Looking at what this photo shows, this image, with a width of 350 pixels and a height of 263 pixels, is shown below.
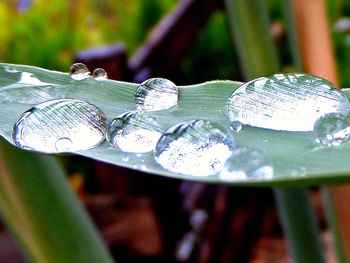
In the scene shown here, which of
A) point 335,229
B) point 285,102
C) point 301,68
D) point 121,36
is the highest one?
point 285,102

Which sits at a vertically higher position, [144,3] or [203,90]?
[203,90]

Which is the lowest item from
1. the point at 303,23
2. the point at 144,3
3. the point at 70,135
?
the point at 144,3

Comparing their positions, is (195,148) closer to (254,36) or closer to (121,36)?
(254,36)

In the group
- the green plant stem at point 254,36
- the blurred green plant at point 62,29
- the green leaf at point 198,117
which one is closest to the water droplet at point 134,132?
the green leaf at point 198,117

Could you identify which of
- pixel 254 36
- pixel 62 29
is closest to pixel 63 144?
pixel 254 36

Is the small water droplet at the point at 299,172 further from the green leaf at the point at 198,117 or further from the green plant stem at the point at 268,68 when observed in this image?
the green plant stem at the point at 268,68

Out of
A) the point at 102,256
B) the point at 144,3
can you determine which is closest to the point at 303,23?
the point at 102,256

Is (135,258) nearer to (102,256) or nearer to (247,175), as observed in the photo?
(102,256)
